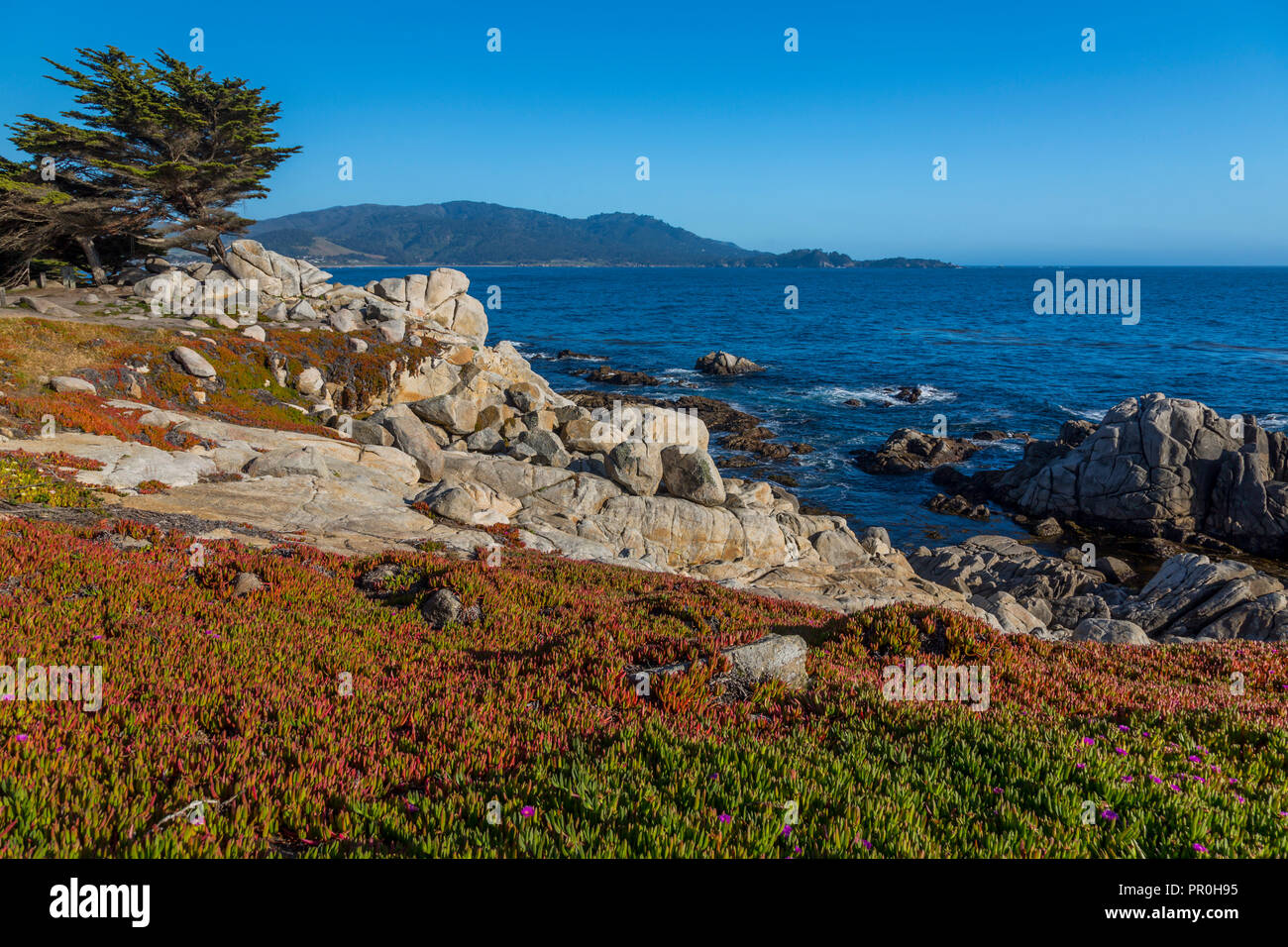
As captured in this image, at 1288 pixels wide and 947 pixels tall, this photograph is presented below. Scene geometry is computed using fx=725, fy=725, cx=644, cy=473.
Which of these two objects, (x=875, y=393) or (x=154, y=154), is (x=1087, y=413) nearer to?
(x=875, y=393)

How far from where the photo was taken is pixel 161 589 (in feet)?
35.1

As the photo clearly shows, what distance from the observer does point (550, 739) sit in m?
7.24

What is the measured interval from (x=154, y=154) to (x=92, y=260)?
26.8 feet

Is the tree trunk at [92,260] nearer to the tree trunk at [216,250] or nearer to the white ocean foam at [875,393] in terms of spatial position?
the tree trunk at [216,250]

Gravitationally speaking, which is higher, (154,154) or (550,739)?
(154,154)

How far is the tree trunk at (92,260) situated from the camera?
156 feet

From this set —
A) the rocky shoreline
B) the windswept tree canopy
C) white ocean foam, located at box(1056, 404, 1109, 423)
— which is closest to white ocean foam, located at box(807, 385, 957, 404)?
white ocean foam, located at box(1056, 404, 1109, 423)

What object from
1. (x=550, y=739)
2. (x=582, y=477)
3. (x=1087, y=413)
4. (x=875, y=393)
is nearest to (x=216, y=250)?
(x=582, y=477)

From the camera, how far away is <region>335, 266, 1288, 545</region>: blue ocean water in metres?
50.7

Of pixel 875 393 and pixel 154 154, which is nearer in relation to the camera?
pixel 154 154

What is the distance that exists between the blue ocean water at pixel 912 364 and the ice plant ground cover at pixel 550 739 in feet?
97.3

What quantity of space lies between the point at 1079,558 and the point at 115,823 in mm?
38518

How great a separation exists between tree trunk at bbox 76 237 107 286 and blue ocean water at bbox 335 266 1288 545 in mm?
36424
